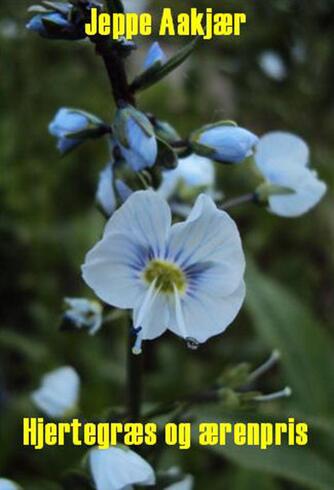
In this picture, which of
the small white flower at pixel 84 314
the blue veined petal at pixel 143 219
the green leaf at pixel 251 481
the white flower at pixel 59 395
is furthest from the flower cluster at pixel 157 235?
the green leaf at pixel 251 481

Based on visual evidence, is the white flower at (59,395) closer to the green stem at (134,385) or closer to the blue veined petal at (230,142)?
the green stem at (134,385)

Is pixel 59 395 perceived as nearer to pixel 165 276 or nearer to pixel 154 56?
pixel 165 276

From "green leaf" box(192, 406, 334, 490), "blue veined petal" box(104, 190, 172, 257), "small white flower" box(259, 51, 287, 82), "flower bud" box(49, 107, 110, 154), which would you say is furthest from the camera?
"small white flower" box(259, 51, 287, 82)


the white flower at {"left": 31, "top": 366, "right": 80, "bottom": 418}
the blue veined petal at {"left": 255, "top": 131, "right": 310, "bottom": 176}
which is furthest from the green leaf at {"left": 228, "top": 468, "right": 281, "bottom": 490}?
the blue veined petal at {"left": 255, "top": 131, "right": 310, "bottom": 176}

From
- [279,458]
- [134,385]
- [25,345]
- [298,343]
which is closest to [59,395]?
[134,385]

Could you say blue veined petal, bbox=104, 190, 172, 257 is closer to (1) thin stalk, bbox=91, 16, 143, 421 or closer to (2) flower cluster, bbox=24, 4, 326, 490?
(2) flower cluster, bbox=24, 4, 326, 490

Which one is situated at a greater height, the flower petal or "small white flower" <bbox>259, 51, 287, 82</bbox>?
the flower petal

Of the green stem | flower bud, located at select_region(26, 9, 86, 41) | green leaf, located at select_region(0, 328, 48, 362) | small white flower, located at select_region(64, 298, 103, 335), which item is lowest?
green leaf, located at select_region(0, 328, 48, 362)
